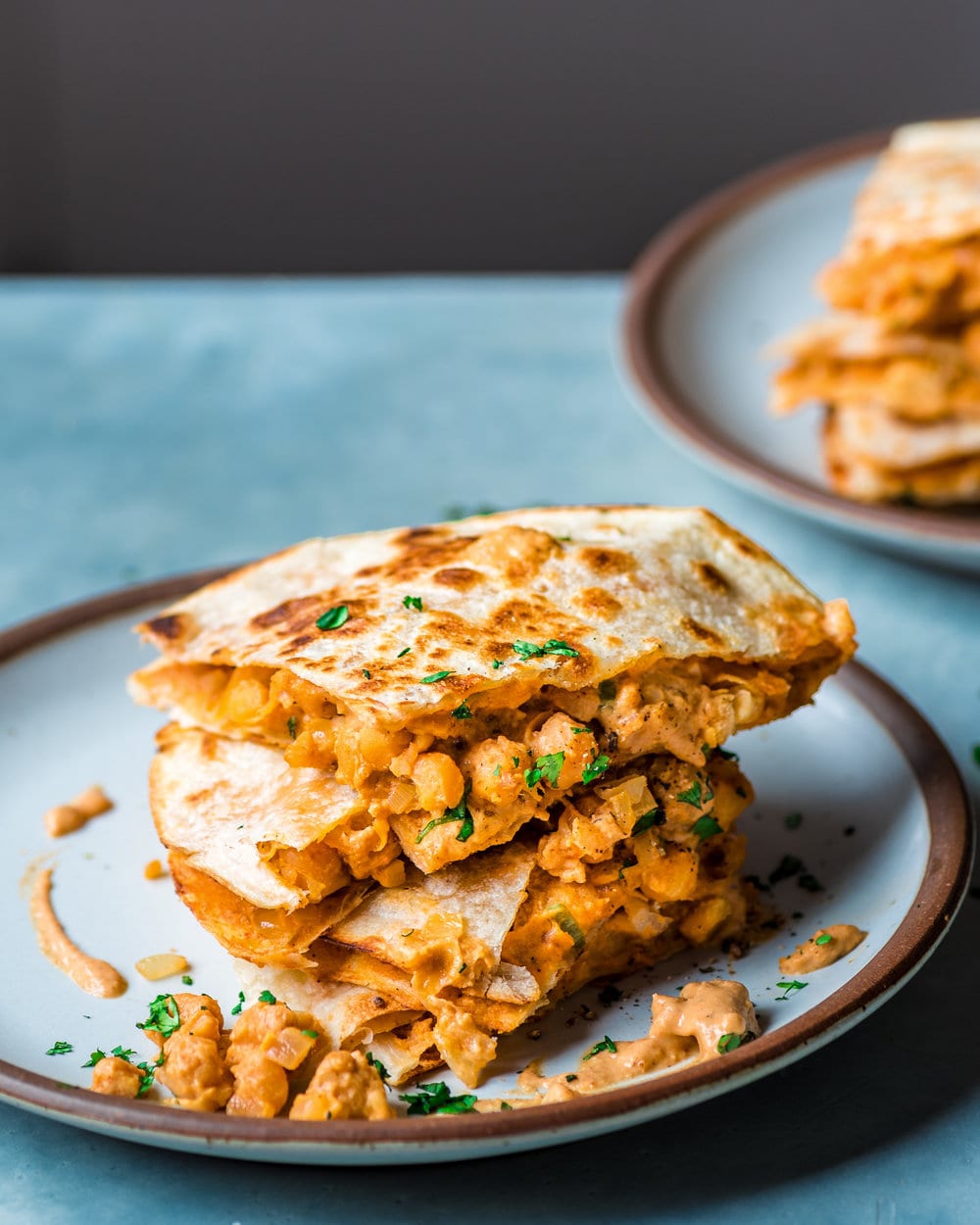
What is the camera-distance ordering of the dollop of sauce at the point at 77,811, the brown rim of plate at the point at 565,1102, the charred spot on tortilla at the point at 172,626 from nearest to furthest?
the brown rim of plate at the point at 565,1102 → the charred spot on tortilla at the point at 172,626 → the dollop of sauce at the point at 77,811

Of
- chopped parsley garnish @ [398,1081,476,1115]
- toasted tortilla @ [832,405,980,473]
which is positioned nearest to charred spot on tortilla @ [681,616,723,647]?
chopped parsley garnish @ [398,1081,476,1115]

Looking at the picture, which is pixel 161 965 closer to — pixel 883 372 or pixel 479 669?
pixel 479 669

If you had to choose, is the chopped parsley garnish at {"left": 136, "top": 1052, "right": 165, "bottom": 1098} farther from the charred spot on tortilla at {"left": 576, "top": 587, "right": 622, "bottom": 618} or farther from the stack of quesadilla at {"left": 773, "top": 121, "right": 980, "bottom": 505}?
the stack of quesadilla at {"left": 773, "top": 121, "right": 980, "bottom": 505}

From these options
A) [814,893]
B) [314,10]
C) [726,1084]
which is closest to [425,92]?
[314,10]

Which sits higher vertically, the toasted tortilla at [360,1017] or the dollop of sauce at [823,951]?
the dollop of sauce at [823,951]

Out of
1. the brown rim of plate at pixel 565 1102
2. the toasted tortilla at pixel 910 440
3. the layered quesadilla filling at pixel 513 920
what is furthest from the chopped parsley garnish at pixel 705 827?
the toasted tortilla at pixel 910 440

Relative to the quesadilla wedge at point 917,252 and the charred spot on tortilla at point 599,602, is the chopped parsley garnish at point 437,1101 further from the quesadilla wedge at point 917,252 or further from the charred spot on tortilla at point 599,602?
the quesadilla wedge at point 917,252
